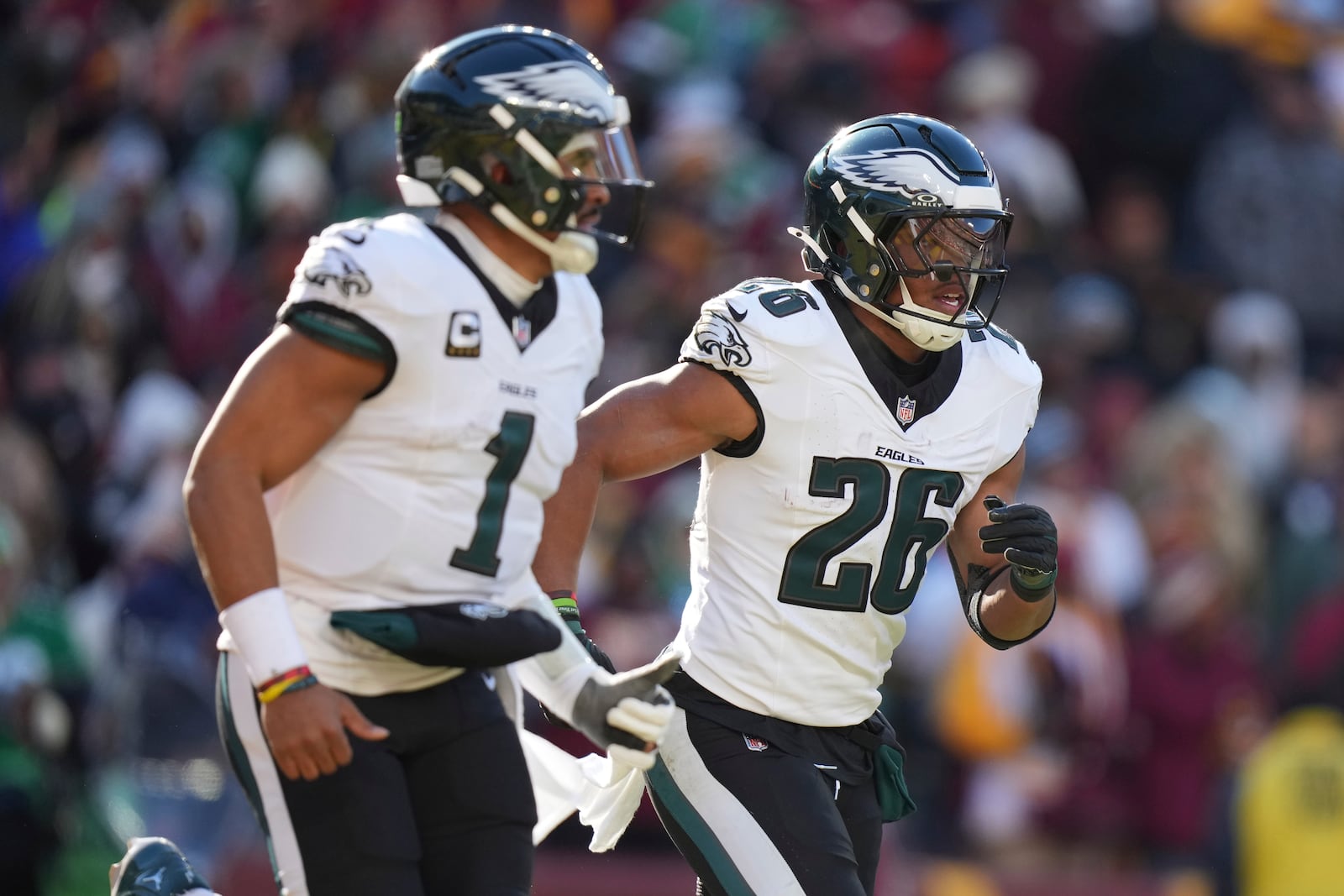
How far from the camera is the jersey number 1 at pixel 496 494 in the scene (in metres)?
3.82

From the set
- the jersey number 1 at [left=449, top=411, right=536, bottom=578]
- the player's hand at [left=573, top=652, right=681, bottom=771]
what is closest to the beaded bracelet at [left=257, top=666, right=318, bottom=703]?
the jersey number 1 at [left=449, top=411, right=536, bottom=578]

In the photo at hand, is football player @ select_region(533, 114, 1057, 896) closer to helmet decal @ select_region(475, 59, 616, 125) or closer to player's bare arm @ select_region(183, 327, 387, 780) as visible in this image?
helmet decal @ select_region(475, 59, 616, 125)

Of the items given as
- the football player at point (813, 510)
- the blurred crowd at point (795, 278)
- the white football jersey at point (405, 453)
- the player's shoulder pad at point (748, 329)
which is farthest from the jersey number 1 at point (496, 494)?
the blurred crowd at point (795, 278)

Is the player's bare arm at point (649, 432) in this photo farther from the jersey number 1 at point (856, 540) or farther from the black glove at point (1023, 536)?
the black glove at point (1023, 536)

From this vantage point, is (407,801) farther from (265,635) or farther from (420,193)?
(420,193)

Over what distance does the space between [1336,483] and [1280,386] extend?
59 centimetres

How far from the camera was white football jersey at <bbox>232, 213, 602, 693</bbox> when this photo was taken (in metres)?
3.71

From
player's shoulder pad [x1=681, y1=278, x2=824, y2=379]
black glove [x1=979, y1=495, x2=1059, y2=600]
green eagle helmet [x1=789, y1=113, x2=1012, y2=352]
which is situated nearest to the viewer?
black glove [x1=979, y1=495, x2=1059, y2=600]

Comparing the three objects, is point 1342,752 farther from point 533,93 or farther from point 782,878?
point 533,93

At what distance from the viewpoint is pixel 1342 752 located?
310 inches

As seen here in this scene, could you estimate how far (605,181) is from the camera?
3.94m

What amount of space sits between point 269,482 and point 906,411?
153cm

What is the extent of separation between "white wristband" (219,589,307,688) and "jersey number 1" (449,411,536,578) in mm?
353

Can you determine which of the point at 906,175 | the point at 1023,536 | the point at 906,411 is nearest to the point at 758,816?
the point at 1023,536
